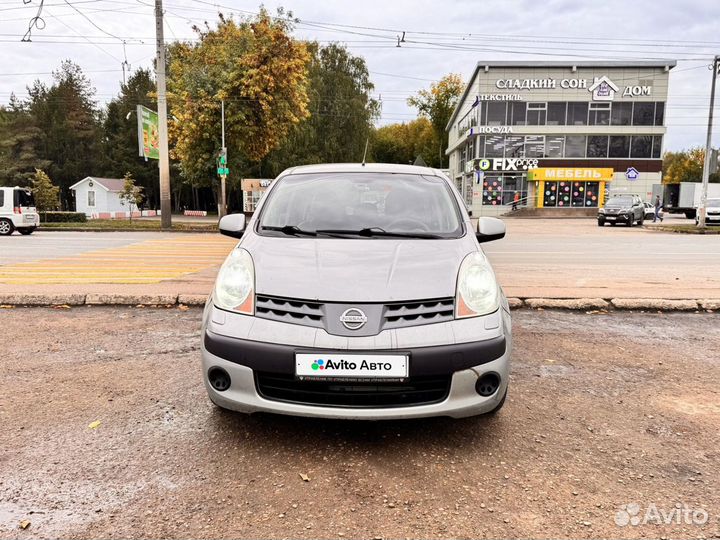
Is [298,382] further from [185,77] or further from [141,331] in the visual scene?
[185,77]

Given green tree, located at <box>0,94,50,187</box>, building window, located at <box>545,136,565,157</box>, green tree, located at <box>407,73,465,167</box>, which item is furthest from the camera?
green tree, located at <box>407,73,465,167</box>

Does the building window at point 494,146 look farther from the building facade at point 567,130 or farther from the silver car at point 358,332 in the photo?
the silver car at point 358,332

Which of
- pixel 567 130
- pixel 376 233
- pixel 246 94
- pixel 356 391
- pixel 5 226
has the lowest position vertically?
pixel 5 226

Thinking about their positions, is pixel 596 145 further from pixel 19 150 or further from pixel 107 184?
pixel 19 150

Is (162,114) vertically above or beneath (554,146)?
beneath

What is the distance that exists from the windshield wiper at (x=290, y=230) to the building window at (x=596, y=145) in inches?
1847

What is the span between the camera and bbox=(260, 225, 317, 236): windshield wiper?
3.63 m

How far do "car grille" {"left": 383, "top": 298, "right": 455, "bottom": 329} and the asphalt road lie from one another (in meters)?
4.54

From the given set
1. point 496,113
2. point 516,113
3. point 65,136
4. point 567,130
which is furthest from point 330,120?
point 65,136

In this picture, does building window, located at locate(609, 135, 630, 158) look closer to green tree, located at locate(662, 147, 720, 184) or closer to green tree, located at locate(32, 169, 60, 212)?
green tree, located at locate(662, 147, 720, 184)

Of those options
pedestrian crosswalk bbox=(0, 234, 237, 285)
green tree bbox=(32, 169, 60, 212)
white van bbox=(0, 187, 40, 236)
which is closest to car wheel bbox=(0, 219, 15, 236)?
white van bbox=(0, 187, 40, 236)

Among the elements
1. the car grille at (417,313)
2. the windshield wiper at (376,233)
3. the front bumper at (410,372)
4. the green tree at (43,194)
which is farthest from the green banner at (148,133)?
the car grille at (417,313)

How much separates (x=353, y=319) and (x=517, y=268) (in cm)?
809

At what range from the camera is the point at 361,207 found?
3924 mm
